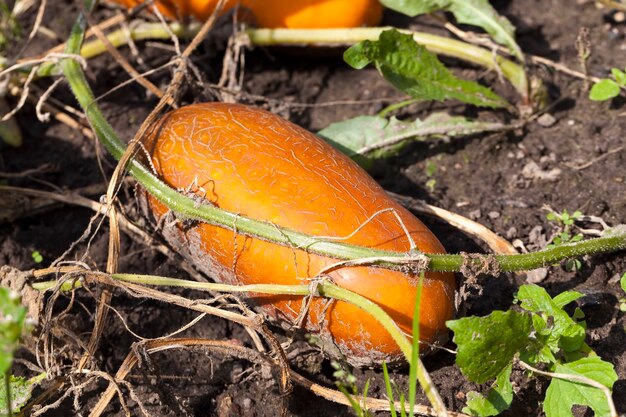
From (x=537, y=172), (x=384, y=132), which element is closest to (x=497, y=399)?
(x=537, y=172)

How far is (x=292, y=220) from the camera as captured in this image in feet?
6.59

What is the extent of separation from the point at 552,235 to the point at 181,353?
122cm

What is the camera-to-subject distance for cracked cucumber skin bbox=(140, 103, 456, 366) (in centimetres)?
197

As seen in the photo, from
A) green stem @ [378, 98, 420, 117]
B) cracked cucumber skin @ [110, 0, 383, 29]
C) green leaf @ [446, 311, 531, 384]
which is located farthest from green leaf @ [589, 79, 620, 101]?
green leaf @ [446, 311, 531, 384]

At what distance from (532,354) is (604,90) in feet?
3.76

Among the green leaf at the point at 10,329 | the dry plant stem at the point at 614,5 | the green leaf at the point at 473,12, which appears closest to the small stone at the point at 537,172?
the green leaf at the point at 473,12

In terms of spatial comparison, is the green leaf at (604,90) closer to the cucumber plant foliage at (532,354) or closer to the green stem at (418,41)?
the green stem at (418,41)

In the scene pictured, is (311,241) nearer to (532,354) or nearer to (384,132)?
(532,354)

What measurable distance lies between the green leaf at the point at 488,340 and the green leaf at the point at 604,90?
3.58 ft

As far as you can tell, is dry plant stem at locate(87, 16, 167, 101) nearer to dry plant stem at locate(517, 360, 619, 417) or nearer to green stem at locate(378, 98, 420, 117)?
green stem at locate(378, 98, 420, 117)

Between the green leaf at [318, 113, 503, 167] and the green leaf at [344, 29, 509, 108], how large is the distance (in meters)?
0.09

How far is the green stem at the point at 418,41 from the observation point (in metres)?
2.86

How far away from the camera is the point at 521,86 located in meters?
2.81

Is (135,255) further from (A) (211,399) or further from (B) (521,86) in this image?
(B) (521,86)
